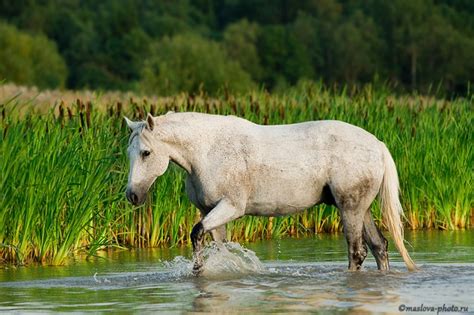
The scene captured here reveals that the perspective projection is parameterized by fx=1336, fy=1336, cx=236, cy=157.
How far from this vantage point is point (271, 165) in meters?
11.6

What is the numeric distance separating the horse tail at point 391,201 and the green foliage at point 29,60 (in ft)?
190

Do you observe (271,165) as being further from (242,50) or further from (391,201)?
(242,50)

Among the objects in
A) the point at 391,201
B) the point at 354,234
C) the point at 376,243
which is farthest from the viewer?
the point at 376,243

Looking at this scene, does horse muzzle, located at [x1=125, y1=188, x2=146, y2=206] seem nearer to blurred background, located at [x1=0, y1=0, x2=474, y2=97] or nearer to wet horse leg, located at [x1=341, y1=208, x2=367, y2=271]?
wet horse leg, located at [x1=341, y1=208, x2=367, y2=271]

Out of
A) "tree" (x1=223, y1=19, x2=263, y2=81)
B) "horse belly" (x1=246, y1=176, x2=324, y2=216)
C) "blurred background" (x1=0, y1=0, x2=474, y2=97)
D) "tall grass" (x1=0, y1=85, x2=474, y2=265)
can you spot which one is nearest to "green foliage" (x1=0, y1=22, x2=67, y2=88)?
"blurred background" (x1=0, y1=0, x2=474, y2=97)

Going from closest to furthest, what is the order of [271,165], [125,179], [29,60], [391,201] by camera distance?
[271,165]
[391,201]
[125,179]
[29,60]

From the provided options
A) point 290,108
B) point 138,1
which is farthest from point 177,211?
point 138,1

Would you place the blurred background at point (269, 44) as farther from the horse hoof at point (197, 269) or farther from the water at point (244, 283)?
the horse hoof at point (197, 269)

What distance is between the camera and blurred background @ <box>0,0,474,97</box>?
79.4m

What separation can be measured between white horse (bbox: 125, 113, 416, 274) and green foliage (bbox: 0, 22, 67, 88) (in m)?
57.9

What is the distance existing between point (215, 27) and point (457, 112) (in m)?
96.7

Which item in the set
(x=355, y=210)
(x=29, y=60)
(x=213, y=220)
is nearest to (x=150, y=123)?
(x=213, y=220)

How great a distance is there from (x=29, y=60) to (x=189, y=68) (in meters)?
19.2

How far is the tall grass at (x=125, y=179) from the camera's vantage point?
42.1 ft
